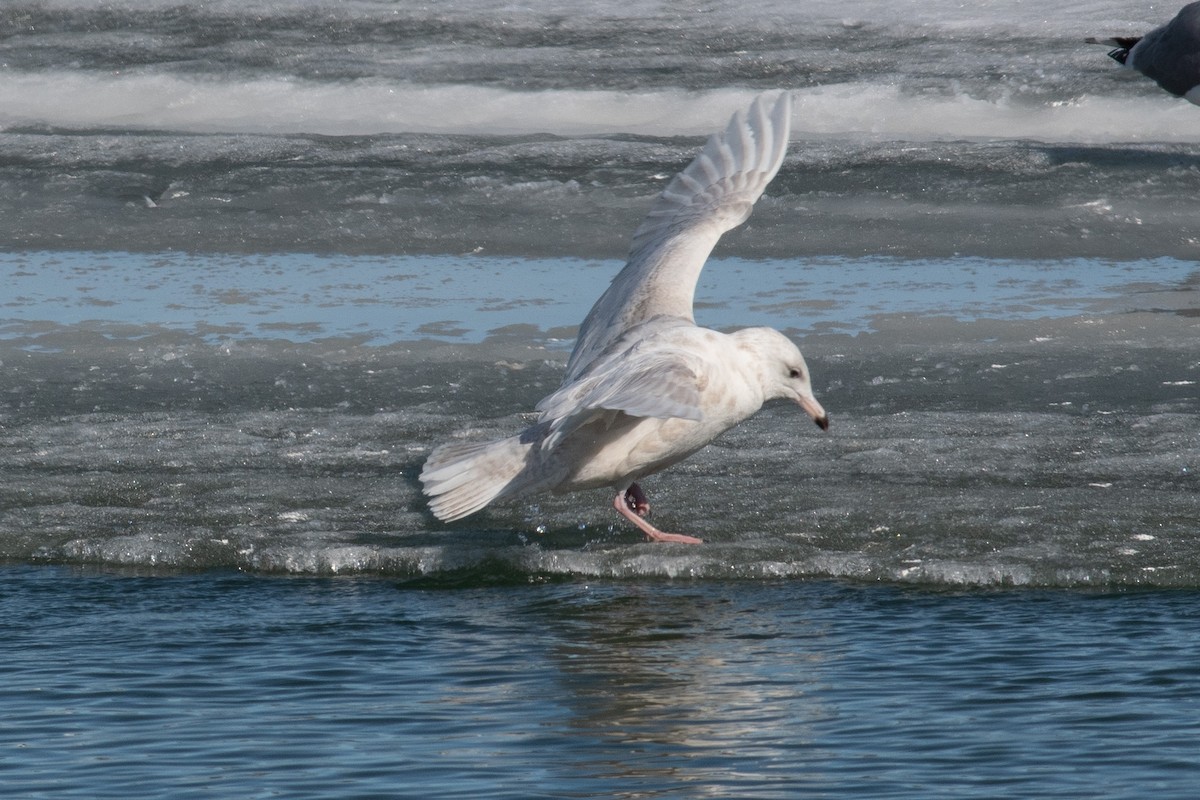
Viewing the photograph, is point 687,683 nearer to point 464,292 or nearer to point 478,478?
point 478,478

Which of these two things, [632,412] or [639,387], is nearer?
[632,412]

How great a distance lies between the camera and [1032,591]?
4.88 meters

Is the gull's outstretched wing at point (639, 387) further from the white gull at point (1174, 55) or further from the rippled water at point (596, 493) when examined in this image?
the white gull at point (1174, 55)

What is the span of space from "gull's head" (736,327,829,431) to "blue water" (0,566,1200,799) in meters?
0.61

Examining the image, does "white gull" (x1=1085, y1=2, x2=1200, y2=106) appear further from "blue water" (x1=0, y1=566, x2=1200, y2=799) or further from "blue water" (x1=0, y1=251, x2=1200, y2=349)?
"blue water" (x1=0, y1=566, x2=1200, y2=799)

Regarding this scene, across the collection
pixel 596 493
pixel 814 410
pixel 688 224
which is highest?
pixel 688 224

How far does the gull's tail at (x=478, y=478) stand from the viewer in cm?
516

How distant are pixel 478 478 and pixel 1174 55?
816 cm

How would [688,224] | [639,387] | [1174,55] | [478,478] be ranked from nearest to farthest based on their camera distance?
[639,387]
[478,478]
[688,224]
[1174,55]

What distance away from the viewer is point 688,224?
A: 21.7 feet

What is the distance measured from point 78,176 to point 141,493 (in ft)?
20.4

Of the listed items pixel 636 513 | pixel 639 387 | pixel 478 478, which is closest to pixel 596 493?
pixel 636 513

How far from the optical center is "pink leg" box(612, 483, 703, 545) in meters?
5.28

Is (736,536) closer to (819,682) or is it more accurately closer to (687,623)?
(687,623)
